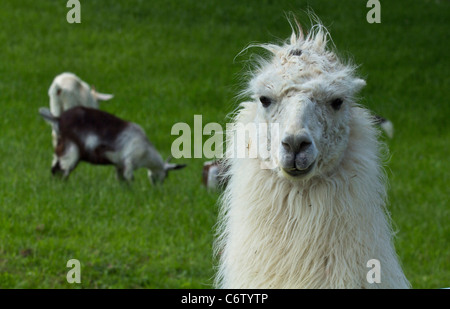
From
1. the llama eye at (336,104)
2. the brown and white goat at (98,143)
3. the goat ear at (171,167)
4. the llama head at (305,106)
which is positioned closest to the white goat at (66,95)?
the brown and white goat at (98,143)

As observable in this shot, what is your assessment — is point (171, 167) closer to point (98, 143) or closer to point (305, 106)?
point (98, 143)

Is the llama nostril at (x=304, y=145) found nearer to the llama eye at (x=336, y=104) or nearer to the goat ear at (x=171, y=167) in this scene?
the llama eye at (x=336, y=104)

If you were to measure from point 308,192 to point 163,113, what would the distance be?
10.5 metres

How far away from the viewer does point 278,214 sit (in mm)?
3307

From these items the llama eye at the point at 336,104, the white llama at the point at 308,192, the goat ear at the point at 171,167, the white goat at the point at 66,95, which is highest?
the white goat at the point at 66,95

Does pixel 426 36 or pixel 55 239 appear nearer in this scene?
pixel 55 239

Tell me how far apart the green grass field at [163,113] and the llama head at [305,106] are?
22.7 inches

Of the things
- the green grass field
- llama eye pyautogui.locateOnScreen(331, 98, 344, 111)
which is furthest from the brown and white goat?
llama eye pyautogui.locateOnScreen(331, 98, 344, 111)

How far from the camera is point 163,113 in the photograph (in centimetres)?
1362

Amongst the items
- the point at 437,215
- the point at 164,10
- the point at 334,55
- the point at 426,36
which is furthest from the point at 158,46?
the point at 334,55

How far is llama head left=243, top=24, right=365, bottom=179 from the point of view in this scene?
307cm

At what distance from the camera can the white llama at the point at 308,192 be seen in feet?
10.4

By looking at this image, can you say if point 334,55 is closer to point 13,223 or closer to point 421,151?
point 13,223
